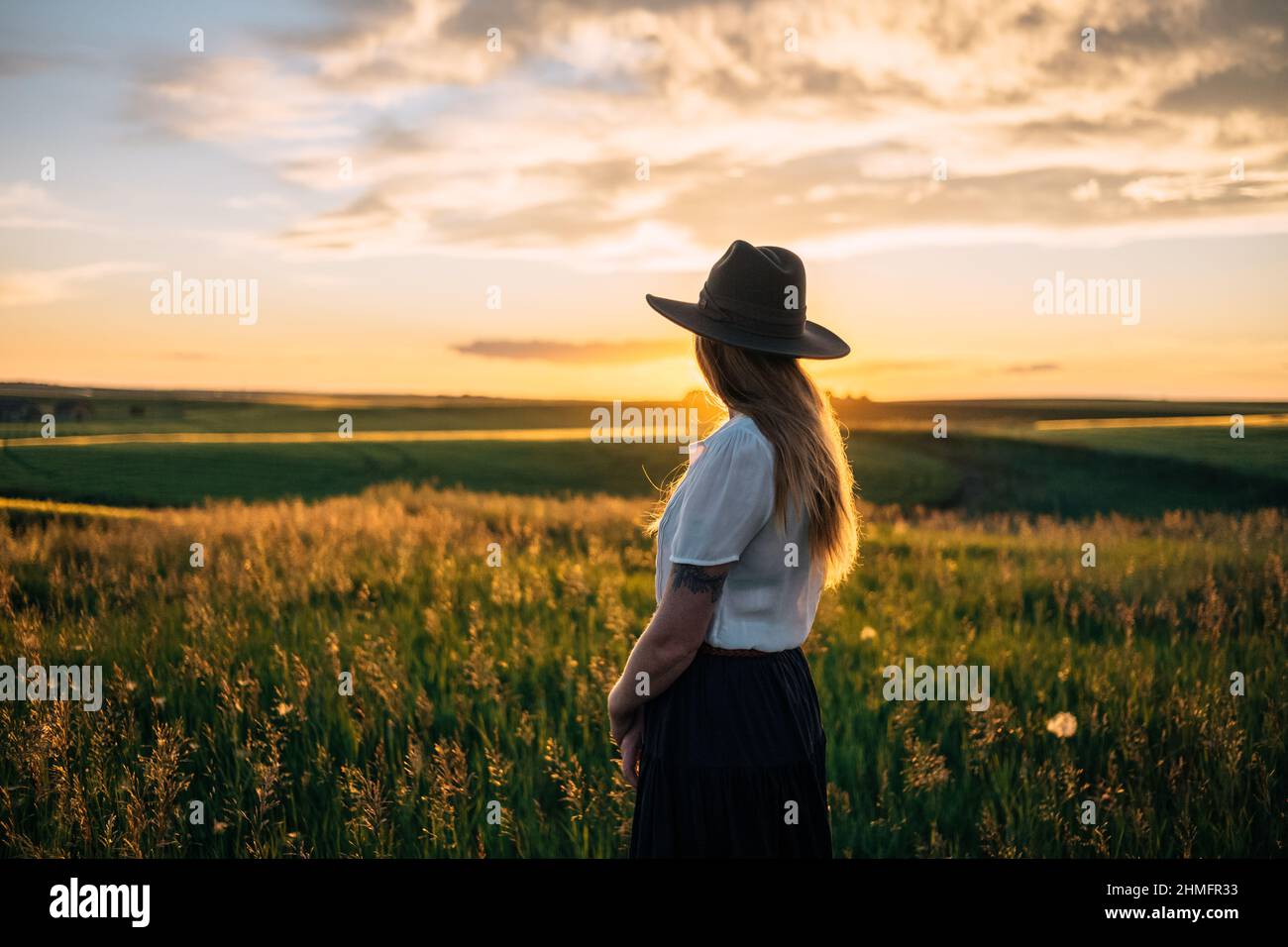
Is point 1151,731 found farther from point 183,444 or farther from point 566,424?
point 566,424

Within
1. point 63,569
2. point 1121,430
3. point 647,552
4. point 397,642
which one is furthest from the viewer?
point 1121,430

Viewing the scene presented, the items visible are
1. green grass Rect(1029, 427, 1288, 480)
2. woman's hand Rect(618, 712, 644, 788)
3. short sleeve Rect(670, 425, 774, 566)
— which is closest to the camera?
short sleeve Rect(670, 425, 774, 566)

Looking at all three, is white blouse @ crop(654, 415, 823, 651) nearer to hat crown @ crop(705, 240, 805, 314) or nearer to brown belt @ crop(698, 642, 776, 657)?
brown belt @ crop(698, 642, 776, 657)

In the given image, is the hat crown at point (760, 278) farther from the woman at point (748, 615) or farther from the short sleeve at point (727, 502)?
the short sleeve at point (727, 502)

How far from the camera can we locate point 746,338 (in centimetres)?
262

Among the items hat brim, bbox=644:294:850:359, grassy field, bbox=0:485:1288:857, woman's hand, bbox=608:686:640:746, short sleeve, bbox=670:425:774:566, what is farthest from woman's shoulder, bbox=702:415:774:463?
grassy field, bbox=0:485:1288:857

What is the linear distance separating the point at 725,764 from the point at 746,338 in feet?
4.24

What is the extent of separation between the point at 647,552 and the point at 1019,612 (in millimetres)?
4162

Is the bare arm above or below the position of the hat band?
below

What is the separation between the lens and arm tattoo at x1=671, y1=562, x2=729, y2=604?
2.42 metres

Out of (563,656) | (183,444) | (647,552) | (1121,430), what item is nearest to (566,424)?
(183,444)

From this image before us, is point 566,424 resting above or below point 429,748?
above

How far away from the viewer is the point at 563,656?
5973 millimetres

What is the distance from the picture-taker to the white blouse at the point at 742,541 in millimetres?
2385
